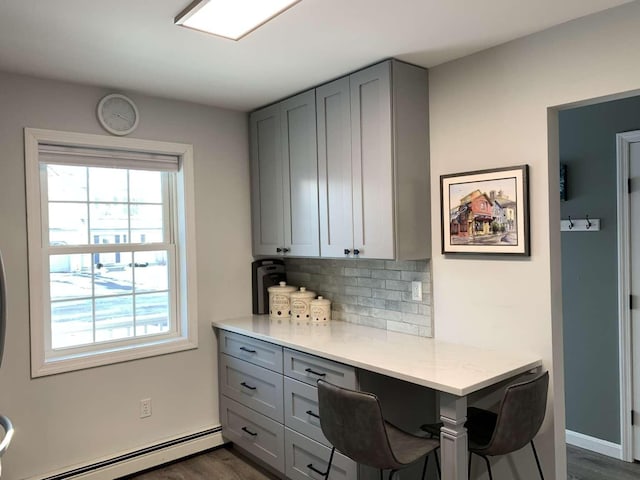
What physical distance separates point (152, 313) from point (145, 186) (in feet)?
2.81

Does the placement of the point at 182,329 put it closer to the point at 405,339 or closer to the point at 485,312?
the point at 405,339

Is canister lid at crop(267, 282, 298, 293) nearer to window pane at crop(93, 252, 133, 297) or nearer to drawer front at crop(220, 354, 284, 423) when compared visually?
drawer front at crop(220, 354, 284, 423)

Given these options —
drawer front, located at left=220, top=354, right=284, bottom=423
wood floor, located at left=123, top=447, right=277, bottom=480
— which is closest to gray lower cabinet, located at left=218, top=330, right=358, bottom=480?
drawer front, located at left=220, top=354, right=284, bottom=423

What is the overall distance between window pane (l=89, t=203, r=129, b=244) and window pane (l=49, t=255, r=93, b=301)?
0.51 feet

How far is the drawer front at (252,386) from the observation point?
2889 mm

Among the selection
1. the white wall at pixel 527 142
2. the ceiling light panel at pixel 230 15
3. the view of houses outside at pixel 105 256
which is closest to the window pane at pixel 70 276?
the view of houses outside at pixel 105 256

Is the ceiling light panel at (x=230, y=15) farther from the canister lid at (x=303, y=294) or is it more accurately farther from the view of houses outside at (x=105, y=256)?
the canister lid at (x=303, y=294)

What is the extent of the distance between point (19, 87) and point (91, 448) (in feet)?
6.99

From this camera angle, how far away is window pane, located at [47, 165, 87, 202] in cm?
296

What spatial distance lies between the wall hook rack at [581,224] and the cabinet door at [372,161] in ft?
5.05

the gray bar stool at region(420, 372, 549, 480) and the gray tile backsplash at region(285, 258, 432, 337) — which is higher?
the gray tile backsplash at region(285, 258, 432, 337)

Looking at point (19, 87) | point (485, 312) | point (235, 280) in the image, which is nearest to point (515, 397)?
point (485, 312)

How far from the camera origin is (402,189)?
2635 mm

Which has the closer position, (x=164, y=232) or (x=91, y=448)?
(x=91, y=448)
